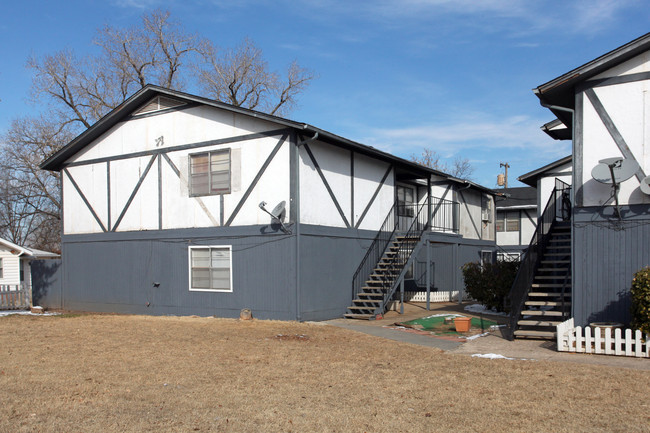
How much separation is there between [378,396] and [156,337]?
6.95 m

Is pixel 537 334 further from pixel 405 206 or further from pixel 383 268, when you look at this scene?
pixel 405 206

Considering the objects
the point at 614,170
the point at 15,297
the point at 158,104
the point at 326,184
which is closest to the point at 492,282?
the point at 326,184

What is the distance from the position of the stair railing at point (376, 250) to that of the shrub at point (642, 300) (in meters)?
8.77

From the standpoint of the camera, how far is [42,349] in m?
11.2

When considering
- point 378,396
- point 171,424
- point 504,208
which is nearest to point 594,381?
point 378,396

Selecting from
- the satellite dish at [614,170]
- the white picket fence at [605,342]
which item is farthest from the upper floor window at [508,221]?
the white picket fence at [605,342]

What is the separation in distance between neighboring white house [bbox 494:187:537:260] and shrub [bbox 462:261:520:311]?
623 inches

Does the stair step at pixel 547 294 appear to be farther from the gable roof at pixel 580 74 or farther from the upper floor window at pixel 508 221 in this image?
the upper floor window at pixel 508 221

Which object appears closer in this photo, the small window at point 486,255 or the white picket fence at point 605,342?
the white picket fence at point 605,342

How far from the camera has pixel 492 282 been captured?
16.6 meters

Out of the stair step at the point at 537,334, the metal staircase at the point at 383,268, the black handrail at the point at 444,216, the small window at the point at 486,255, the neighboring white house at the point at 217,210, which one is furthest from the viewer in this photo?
the small window at the point at 486,255

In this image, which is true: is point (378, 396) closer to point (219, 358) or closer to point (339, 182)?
point (219, 358)

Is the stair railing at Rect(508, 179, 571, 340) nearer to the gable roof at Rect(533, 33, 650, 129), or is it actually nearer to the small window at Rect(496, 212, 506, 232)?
the gable roof at Rect(533, 33, 650, 129)

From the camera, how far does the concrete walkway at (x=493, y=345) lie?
9806 mm
